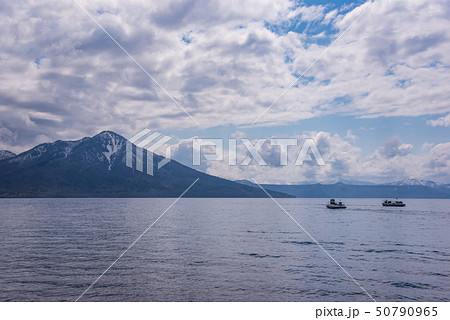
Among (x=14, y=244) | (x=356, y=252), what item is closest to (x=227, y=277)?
(x=356, y=252)

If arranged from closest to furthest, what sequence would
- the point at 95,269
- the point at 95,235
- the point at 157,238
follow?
the point at 95,269
the point at 157,238
the point at 95,235

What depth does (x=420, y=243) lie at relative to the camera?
58.9m

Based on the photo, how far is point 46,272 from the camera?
34875 mm
